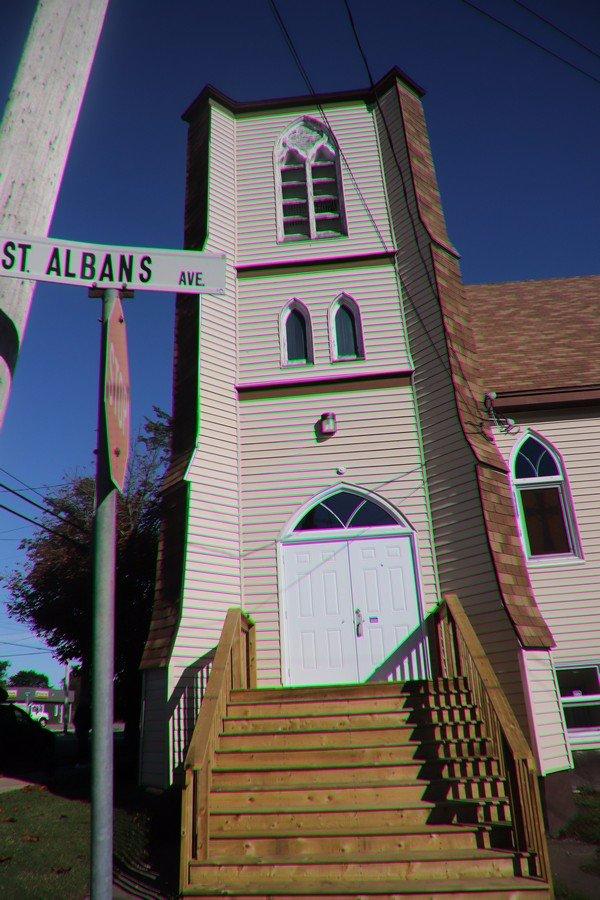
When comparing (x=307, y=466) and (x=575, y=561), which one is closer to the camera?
(x=575, y=561)

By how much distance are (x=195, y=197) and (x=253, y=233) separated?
1429 mm

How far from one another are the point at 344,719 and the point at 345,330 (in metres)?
6.64

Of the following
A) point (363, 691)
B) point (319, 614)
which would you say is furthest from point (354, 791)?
point (319, 614)

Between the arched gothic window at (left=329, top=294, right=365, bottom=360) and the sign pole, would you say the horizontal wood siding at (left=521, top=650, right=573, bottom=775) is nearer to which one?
the arched gothic window at (left=329, top=294, right=365, bottom=360)

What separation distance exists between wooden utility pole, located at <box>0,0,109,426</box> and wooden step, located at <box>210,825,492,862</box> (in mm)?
4958

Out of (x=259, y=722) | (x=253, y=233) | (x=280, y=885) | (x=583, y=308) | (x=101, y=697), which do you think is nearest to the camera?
(x=101, y=697)

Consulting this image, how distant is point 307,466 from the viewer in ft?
34.2

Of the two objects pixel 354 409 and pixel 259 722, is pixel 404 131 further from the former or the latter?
pixel 259 722

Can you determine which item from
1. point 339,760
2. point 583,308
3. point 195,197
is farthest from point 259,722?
point 583,308

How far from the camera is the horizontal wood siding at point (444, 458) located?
852cm

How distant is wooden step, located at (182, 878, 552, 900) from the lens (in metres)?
4.89

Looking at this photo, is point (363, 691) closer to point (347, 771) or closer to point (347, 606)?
point (347, 771)

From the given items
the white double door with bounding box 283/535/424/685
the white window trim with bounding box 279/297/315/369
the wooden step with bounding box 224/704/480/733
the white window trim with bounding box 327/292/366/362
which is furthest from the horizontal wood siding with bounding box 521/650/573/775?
the white window trim with bounding box 279/297/315/369

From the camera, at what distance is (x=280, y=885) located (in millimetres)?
5109
